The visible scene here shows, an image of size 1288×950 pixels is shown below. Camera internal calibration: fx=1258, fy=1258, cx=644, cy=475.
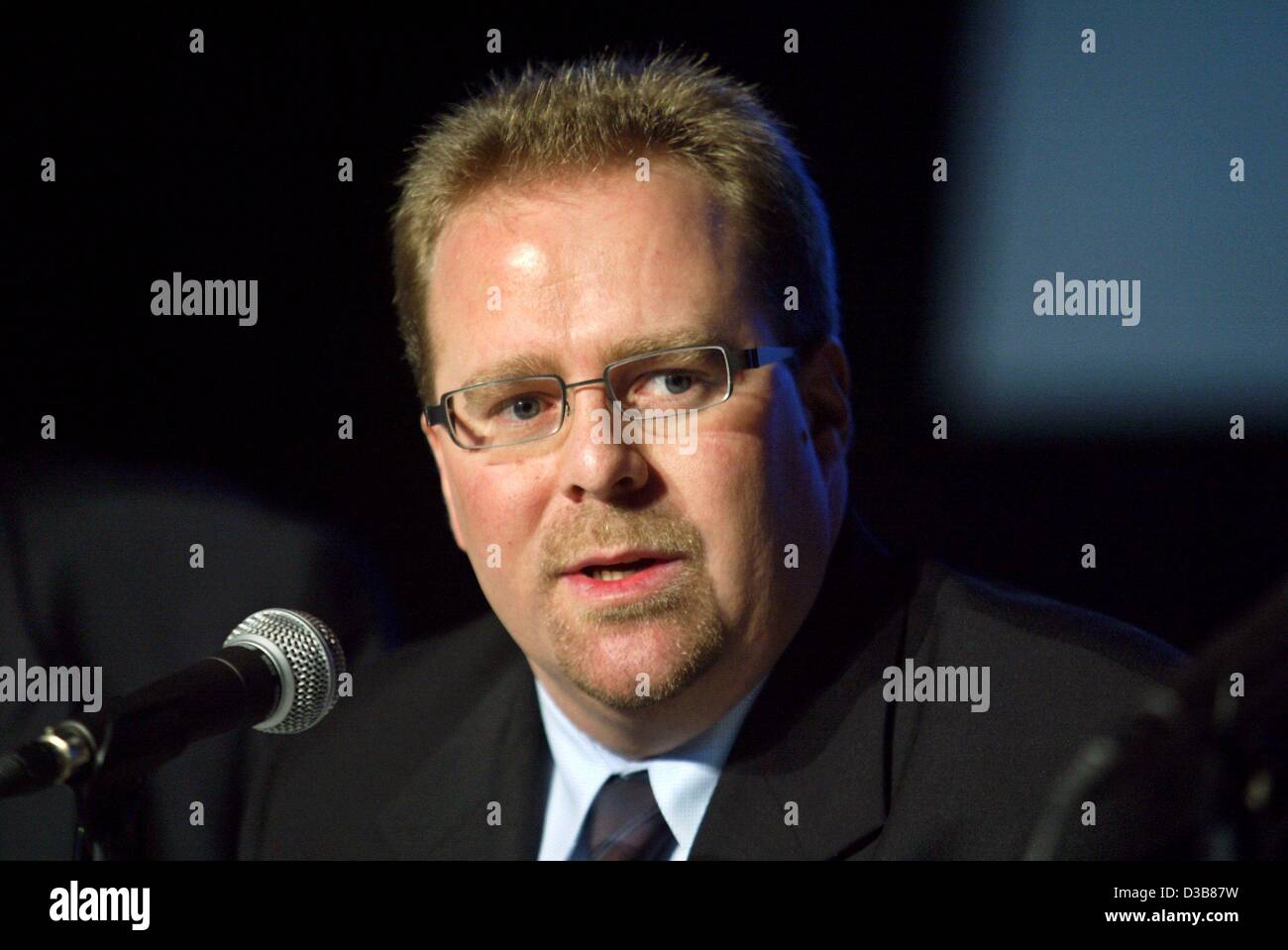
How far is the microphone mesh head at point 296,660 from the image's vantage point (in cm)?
170

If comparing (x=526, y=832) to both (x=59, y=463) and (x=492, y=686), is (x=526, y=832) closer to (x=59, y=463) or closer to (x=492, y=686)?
(x=492, y=686)

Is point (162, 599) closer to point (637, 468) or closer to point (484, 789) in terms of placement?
point (484, 789)

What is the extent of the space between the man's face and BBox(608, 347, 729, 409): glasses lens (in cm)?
2

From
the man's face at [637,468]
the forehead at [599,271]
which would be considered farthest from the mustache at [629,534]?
the forehead at [599,271]

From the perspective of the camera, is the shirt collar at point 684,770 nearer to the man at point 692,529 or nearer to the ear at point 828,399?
the man at point 692,529

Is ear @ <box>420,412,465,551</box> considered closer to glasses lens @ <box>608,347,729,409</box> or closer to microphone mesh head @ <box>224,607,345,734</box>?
glasses lens @ <box>608,347,729,409</box>

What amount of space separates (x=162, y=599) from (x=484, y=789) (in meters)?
0.75

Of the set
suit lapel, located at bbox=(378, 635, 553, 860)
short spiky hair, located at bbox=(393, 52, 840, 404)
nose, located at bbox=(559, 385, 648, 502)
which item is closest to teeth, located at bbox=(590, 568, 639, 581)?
nose, located at bbox=(559, 385, 648, 502)

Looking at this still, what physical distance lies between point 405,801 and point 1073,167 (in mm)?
1678

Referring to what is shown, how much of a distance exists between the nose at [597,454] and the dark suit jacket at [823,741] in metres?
0.41

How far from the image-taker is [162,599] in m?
2.48

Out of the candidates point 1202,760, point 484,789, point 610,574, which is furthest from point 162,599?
point 1202,760

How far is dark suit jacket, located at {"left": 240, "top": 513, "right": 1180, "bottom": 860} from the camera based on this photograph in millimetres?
2041
